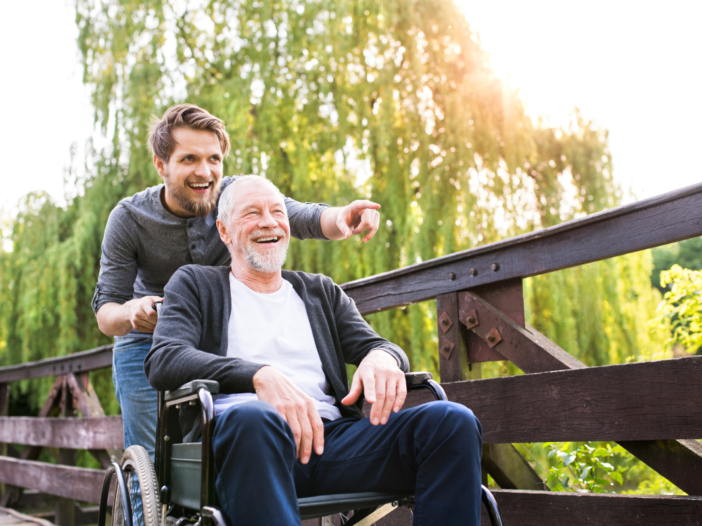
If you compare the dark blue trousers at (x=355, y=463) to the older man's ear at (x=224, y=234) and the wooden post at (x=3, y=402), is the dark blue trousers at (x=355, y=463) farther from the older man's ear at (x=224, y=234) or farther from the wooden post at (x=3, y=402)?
the wooden post at (x=3, y=402)

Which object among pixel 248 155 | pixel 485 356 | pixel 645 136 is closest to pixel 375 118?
pixel 248 155

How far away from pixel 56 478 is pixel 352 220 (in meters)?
3.32

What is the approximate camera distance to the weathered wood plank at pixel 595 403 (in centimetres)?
141

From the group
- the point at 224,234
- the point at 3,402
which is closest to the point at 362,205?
the point at 224,234

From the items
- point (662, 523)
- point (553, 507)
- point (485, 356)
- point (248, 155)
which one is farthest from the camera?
point (248, 155)

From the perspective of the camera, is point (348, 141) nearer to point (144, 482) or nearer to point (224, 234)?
point (224, 234)

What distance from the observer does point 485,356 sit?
2.15 m

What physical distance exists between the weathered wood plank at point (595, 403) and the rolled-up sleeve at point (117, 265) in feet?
3.82

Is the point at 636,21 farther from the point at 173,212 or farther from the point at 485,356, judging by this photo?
the point at 173,212

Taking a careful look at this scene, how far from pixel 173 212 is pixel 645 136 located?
466 centimetres

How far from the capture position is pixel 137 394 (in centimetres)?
201

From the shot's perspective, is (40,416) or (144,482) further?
(40,416)

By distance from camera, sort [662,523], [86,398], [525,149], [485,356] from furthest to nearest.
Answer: [525,149]
[86,398]
[485,356]
[662,523]

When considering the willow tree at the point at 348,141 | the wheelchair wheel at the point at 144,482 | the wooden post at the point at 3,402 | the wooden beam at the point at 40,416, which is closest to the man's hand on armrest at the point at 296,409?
the wheelchair wheel at the point at 144,482
